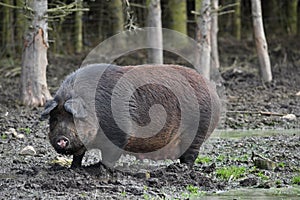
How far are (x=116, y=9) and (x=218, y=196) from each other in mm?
13159

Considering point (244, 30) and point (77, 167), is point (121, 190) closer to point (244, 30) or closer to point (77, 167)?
point (77, 167)

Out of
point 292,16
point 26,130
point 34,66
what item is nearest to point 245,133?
point 26,130

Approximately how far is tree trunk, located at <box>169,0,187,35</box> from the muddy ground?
365 centimetres

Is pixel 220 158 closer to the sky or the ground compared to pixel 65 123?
closer to the ground

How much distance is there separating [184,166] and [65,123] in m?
1.15

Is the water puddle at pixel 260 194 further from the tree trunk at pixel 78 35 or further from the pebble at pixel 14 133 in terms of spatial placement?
the tree trunk at pixel 78 35

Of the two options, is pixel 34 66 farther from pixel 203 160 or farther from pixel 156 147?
pixel 156 147

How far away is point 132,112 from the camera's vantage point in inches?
268

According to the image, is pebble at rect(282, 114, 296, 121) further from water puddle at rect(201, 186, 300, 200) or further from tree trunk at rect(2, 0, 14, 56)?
tree trunk at rect(2, 0, 14, 56)

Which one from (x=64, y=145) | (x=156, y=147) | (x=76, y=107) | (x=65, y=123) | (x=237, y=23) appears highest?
(x=237, y=23)

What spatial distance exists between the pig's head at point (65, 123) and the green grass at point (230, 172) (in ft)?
3.98

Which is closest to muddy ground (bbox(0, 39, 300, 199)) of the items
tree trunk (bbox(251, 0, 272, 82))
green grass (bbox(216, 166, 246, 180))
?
green grass (bbox(216, 166, 246, 180))

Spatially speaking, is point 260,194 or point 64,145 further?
point 64,145

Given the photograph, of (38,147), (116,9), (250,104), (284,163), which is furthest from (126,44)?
(284,163)
